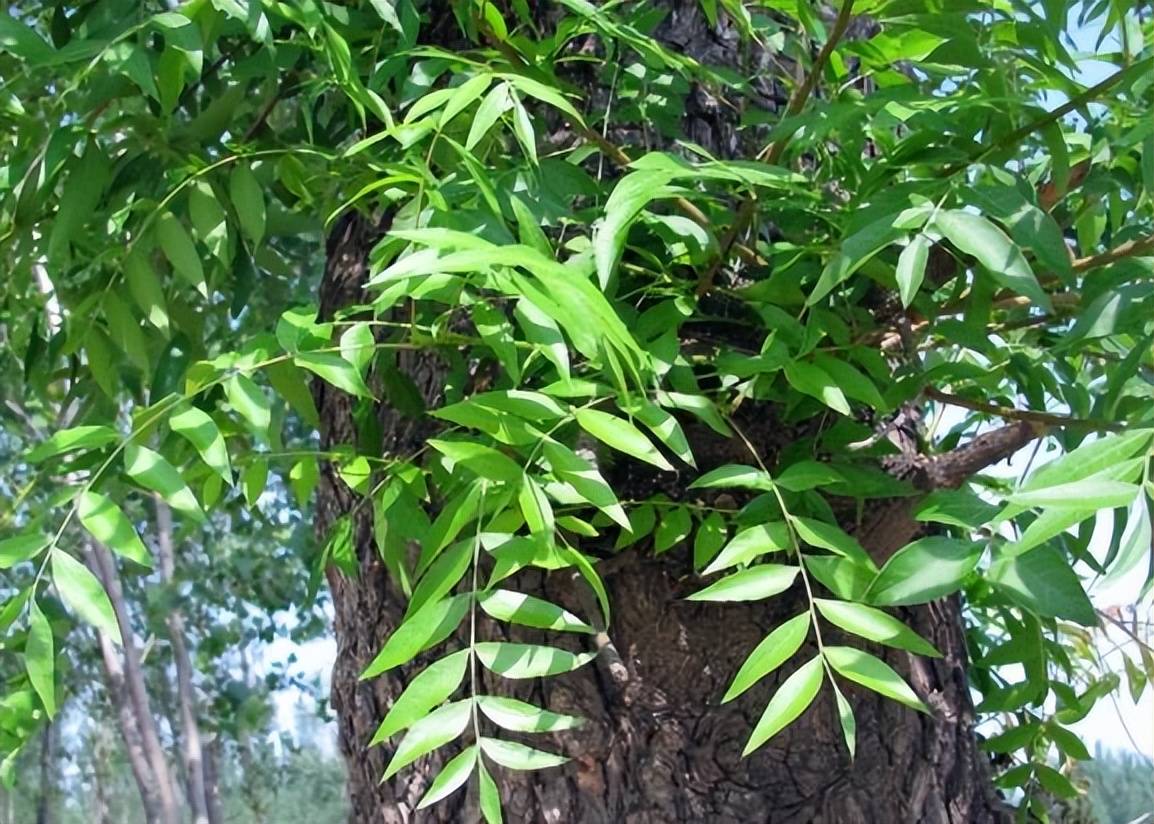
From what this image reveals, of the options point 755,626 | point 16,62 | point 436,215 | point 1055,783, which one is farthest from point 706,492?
point 16,62

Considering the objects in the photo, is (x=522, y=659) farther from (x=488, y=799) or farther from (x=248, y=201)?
(x=248, y=201)

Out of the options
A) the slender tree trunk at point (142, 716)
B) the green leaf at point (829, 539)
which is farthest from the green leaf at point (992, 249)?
the slender tree trunk at point (142, 716)

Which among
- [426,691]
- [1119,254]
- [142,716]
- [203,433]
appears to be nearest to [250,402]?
[203,433]

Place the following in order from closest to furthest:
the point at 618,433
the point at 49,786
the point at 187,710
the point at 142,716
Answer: the point at 618,433
the point at 142,716
the point at 187,710
the point at 49,786

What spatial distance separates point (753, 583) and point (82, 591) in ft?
0.71

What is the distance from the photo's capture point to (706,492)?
560 mm

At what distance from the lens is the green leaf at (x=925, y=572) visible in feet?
1.15

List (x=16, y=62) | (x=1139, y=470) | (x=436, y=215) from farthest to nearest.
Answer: (x=16, y=62) → (x=436, y=215) → (x=1139, y=470)

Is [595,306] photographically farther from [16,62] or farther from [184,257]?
[16,62]

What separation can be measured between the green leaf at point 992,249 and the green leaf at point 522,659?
178 millimetres

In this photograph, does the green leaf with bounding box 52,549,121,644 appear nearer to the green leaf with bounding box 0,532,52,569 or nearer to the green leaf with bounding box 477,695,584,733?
the green leaf with bounding box 0,532,52,569

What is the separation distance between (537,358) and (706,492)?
120mm

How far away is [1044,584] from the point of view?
0.35 meters

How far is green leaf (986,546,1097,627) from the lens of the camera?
0.34m
